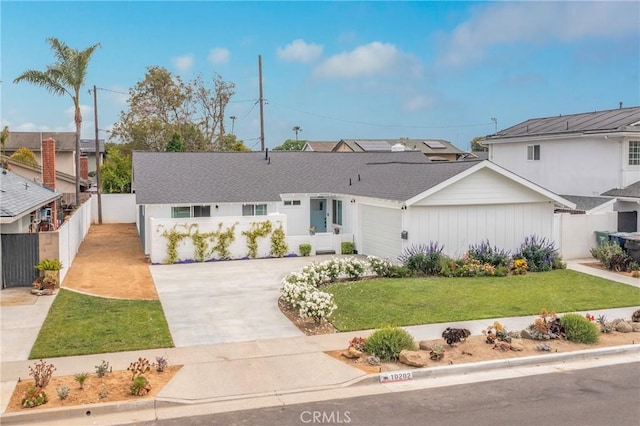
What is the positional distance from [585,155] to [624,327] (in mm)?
18325

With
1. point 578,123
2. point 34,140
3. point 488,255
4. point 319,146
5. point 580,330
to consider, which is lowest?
point 580,330

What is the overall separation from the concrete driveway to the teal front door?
211 inches

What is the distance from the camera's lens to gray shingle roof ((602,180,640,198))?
2696 centimetres

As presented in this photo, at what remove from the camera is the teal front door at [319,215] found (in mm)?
30844

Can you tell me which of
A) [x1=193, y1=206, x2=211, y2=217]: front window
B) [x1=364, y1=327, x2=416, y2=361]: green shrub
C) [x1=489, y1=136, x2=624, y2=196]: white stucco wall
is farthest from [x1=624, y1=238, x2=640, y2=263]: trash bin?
[x1=193, y1=206, x2=211, y2=217]: front window

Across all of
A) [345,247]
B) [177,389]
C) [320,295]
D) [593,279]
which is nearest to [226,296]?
[320,295]

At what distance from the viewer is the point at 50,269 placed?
58.9 feet

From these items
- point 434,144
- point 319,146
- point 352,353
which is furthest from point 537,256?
point 319,146

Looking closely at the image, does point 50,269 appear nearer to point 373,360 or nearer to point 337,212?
point 373,360

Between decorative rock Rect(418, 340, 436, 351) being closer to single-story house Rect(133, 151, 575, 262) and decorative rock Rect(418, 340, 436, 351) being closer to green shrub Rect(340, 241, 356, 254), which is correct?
single-story house Rect(133, 151, 575, 262)

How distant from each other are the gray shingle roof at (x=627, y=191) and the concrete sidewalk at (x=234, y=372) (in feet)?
52.0

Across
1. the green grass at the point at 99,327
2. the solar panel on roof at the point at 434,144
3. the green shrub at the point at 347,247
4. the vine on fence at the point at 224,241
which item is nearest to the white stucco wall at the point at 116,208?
the vine on fence at the point at 224,241

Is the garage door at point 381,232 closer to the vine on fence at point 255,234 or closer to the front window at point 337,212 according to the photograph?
the front window at point 337,212

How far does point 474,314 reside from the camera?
15430 mm
